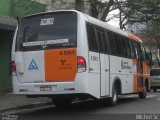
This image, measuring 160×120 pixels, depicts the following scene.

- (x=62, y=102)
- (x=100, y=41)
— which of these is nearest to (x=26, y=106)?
(x=62, y=102)

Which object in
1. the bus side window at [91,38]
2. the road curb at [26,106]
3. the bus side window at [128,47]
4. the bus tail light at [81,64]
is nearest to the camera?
the bus tail light at [81,64]

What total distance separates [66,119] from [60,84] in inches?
48.1

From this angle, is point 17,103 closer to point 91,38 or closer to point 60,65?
point 60,65

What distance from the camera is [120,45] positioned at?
18688 mm

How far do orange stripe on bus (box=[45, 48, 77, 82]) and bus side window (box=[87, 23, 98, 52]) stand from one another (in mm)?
812

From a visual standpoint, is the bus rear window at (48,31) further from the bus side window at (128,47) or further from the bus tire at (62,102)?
the bus side window at (128,47)

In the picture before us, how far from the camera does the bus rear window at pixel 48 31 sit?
14.6 m

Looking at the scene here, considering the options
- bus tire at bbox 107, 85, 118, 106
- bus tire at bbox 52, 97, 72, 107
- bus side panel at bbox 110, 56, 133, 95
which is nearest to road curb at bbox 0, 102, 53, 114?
bus tire at bbox 52, 97, 72, 107

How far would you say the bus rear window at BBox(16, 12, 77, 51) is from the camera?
47.8ft

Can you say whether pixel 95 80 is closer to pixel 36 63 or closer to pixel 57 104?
pixel 36 63

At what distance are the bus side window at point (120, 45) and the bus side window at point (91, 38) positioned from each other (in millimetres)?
2831

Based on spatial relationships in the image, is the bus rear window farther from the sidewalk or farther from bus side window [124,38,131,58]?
bus side window [124,38,131,58]

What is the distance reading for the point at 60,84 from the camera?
562 inches

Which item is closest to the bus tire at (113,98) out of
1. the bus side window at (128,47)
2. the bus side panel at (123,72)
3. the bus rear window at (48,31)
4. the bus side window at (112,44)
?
the bus side panel at (123,72)
